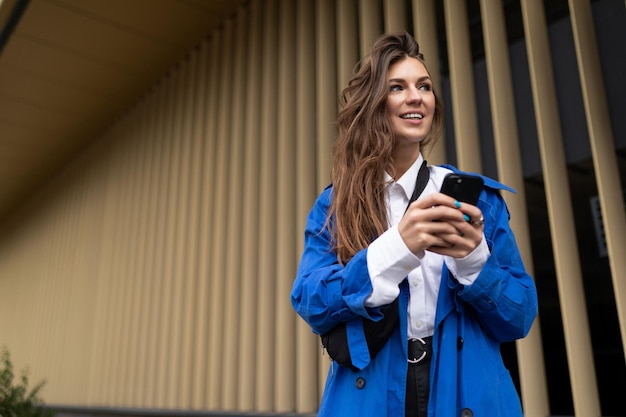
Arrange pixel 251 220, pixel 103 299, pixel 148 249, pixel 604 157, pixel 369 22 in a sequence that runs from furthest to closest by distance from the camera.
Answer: pixel 103 299 < pixel 148 249 < pixel 251 220 < pixel 369 22 < pixel 604 157

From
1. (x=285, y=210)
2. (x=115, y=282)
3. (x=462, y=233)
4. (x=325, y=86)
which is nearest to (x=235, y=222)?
(x=285, y=210)

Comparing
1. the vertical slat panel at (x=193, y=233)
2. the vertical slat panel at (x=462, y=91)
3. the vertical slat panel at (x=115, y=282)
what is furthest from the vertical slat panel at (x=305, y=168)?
the vertical slat panel at (x=115, y=282)

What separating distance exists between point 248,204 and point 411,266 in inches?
98.5

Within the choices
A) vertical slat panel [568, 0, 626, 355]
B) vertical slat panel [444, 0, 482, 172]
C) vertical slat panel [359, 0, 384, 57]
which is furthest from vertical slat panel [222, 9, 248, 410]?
vertical slat panel [568, 0, 626, 355]

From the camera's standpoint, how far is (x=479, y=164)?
216 cm

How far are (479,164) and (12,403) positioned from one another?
11.4 feet

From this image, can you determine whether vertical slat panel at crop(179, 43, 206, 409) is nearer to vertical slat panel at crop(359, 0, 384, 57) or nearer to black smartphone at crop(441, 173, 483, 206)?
vertical slat panel at crop(359, 0, 384, 57)

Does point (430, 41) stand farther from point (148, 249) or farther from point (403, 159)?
point (148, 249)

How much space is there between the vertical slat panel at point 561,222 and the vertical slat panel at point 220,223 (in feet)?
6.36

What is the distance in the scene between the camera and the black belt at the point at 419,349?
2.93 ft

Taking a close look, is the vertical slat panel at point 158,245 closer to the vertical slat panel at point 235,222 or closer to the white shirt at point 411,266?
the vertical slat panel at point 235,222

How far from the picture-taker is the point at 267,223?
10.2 ft

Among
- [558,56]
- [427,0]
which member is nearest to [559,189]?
[558,56]

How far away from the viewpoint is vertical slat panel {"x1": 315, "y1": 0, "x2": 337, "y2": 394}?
2803mm
